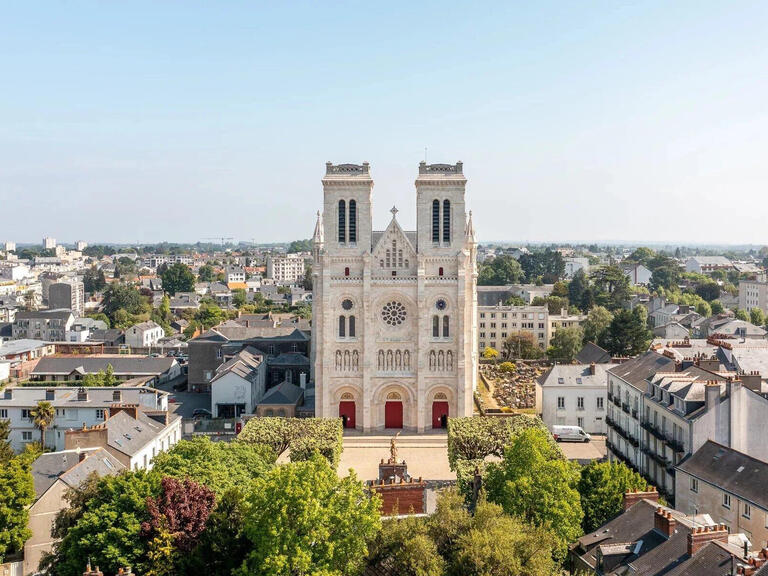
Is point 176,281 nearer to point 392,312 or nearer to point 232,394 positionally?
point 232,394

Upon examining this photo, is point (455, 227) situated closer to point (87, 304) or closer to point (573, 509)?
point (573, 509)

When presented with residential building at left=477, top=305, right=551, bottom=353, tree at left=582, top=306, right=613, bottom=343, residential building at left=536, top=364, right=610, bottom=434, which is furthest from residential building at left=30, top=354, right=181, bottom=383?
tree at left=582, top=306, right=613, bottom=343

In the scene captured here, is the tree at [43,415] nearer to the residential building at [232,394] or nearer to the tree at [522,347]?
the residential building at [232,394]

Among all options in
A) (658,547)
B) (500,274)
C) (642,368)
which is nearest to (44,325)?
(642,368)

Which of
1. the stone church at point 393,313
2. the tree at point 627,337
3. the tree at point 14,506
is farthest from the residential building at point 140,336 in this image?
the tree at point 14,506

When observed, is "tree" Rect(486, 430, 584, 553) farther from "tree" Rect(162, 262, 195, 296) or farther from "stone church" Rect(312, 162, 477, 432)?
"tree" Rect(162, 262, 195, 296)
